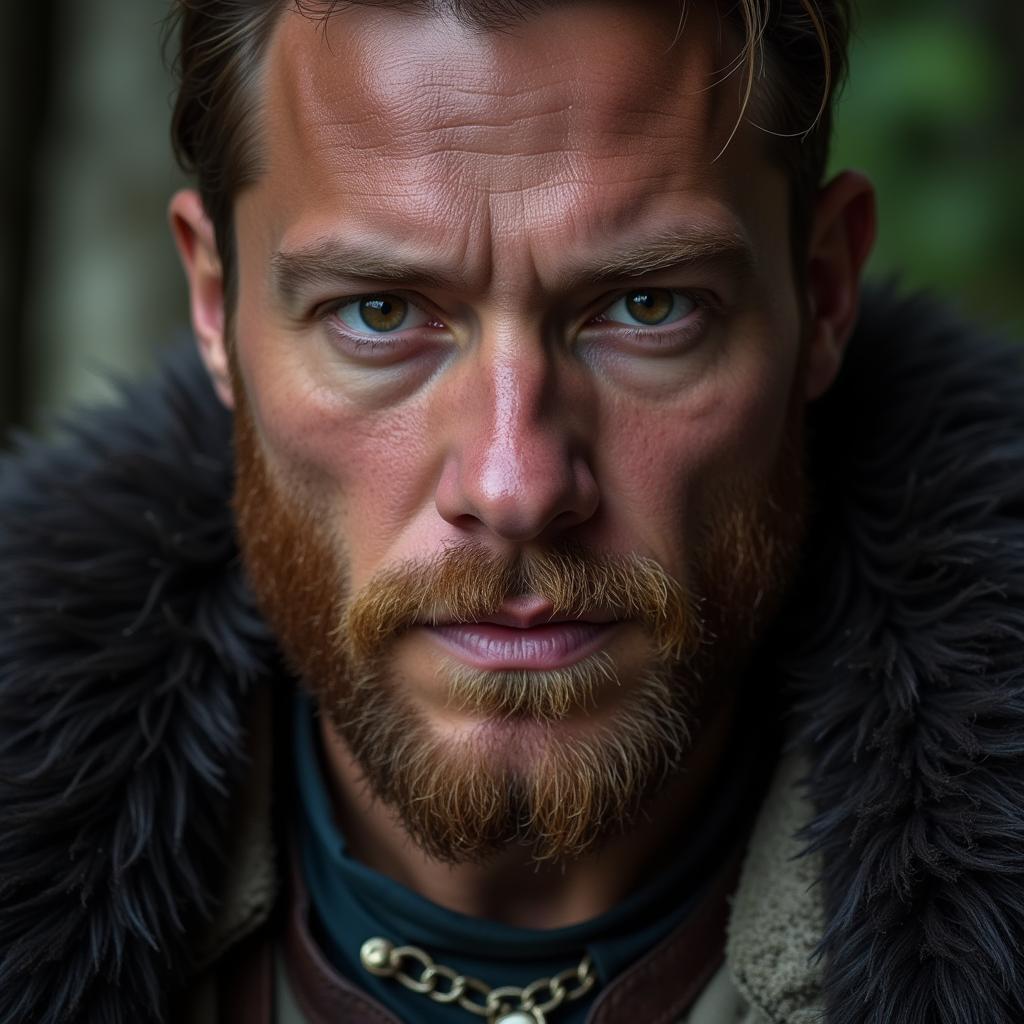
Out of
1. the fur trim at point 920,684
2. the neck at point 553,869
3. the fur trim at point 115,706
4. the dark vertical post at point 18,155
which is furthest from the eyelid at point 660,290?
the dark vertical post at point 18,155

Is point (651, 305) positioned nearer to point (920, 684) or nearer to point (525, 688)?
point (525, 688)

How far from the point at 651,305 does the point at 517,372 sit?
0.80 feet

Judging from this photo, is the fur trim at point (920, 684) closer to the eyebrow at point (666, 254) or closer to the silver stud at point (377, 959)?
the eyebrow at point (666, 254)

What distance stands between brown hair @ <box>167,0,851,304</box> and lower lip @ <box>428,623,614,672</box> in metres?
0.70

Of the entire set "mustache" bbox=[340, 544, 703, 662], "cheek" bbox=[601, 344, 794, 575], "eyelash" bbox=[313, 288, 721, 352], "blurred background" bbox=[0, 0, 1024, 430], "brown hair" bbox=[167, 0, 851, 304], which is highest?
"brown hair" bbox=[167, 0, 851, 304]

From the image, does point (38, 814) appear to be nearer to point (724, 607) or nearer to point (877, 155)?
point (724, 607)

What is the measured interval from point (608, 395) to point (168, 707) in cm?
81

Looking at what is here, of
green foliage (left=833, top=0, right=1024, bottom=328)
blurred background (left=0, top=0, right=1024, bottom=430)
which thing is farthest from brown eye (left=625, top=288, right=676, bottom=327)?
blurred background (left=0, top=0, right=1024, bottom=430)

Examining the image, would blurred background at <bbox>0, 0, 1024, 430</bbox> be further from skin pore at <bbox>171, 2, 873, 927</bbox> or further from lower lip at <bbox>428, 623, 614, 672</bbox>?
lower lip at <bbox>428, 623, 614, 672</bbox>

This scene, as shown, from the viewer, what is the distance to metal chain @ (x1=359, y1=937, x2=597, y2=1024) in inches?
85.2

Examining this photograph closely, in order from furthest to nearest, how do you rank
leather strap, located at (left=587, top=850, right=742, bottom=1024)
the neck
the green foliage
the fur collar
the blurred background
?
the blurred background, the green foliage, the neck, leather strap, located at (left=587, top=850, right=742, bottom=1024), the fur collar

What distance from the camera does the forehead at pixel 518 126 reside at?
1.88 meters

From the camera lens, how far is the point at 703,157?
196 cm


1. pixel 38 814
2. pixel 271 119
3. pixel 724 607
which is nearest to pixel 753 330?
pixel 724 607
